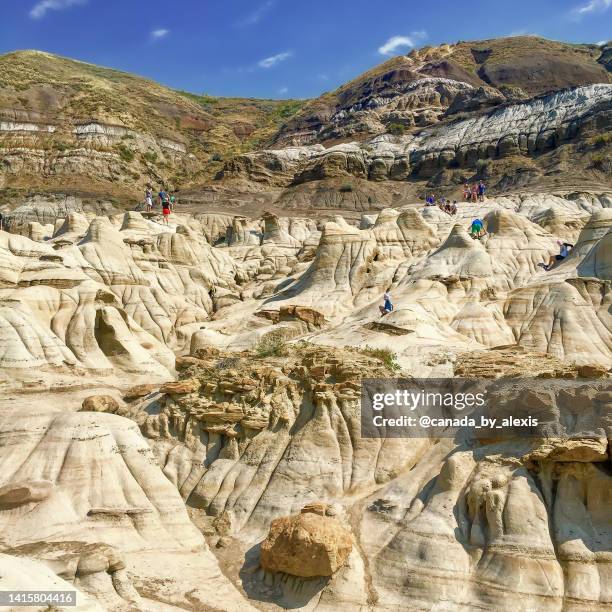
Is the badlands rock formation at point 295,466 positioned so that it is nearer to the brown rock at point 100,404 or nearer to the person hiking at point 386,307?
the brown rock at point 100,404

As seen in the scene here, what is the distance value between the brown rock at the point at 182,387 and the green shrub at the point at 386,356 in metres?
5.04

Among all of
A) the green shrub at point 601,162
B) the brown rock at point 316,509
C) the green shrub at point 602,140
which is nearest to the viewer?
the brown rock at point 316,509

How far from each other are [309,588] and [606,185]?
180 feet

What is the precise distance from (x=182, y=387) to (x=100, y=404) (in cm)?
238

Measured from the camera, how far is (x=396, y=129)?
86562mm

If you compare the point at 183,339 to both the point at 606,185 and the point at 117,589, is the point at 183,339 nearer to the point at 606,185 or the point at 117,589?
the point at 117,589

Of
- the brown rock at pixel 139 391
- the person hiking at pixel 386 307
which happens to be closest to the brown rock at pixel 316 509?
the brown rock at pixel 139 391

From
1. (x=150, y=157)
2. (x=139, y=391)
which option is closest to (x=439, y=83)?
(x=150, y=157)

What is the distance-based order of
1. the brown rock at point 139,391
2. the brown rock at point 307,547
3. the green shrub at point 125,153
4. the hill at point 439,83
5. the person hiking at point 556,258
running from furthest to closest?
the hill at point 439,83 < the green shrub at point 125,153 < the person hiking at point 556,258 < the brown rock at point 139,391 < the brown rock at point 307,547

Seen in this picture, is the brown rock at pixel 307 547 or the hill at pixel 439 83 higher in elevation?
the hill at pixel 439 83

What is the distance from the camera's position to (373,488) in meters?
13.7

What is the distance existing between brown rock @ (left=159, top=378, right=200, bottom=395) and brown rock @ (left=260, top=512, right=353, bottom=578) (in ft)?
19.1

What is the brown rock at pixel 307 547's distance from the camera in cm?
1133

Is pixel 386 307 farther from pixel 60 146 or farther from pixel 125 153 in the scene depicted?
pixel 125 153
